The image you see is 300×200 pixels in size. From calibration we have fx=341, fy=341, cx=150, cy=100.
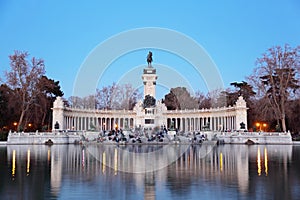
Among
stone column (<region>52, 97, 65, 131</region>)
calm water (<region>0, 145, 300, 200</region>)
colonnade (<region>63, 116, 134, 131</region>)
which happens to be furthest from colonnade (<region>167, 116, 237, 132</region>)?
calm water (<region>0, 145, 300, 200</region>)

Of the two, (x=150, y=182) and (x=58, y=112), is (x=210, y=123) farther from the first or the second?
(x=150, y=182)

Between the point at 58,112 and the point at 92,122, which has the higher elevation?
the point at 58,112

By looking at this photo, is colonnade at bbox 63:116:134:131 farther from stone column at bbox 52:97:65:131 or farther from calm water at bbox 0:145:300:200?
calm water at bbox 0:145:300:200

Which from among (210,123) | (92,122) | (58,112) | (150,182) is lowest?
(150,182)

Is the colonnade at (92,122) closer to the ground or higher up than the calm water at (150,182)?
higher up

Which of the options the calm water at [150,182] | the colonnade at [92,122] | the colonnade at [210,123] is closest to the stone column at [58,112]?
the colonnade at [92,122]

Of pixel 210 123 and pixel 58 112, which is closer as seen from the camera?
pixel 58 112

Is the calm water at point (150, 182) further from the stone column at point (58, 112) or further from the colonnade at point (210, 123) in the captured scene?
the colonnade at point (210, 123)

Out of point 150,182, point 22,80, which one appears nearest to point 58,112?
point 22,80

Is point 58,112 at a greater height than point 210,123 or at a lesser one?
greater

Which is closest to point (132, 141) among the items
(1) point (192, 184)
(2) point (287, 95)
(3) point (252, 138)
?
(3) point (252, 138)

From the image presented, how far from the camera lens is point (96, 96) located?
91938 millimetres

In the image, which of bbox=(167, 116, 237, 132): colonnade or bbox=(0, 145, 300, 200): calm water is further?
bbox=(167, 116, 237, 132): colonnade

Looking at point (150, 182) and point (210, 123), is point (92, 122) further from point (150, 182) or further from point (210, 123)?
point (150, 182)
